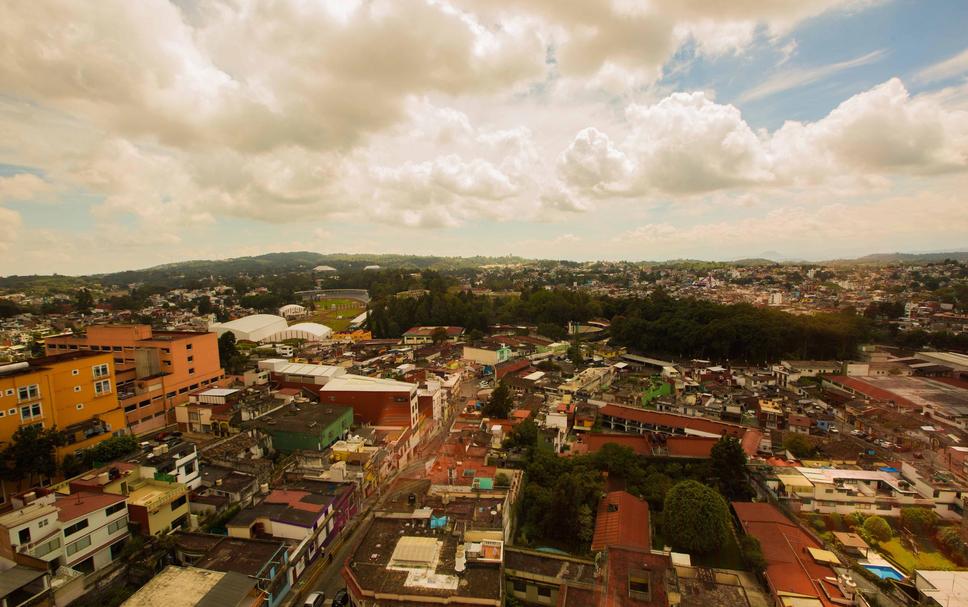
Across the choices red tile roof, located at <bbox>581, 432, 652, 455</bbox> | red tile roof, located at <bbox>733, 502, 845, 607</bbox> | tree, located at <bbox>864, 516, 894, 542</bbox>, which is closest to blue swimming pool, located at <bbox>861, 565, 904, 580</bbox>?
red tile roof, located at <bbox>733, 502, 845, 607</bbox>

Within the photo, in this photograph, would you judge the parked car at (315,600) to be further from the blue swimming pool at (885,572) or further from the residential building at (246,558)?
the blue swimming pool at (885,572)

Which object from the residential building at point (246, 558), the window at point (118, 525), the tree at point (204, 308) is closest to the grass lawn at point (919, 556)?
the residential building at point (246, 558)

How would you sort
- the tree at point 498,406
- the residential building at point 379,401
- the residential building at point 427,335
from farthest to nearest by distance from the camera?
1. the residential building at point 427,335
2. the tree at point 498,406
3. the residential building at point 379,401

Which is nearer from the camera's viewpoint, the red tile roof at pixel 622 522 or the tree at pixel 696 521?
the red tile roof at pixel 622 522

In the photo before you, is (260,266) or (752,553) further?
(260,266)

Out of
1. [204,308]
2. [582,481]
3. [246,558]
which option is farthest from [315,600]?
[204,308]

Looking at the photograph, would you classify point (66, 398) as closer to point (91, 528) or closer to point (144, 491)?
point (144, 491)

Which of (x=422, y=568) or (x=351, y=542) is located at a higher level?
(x=422, y=568)
